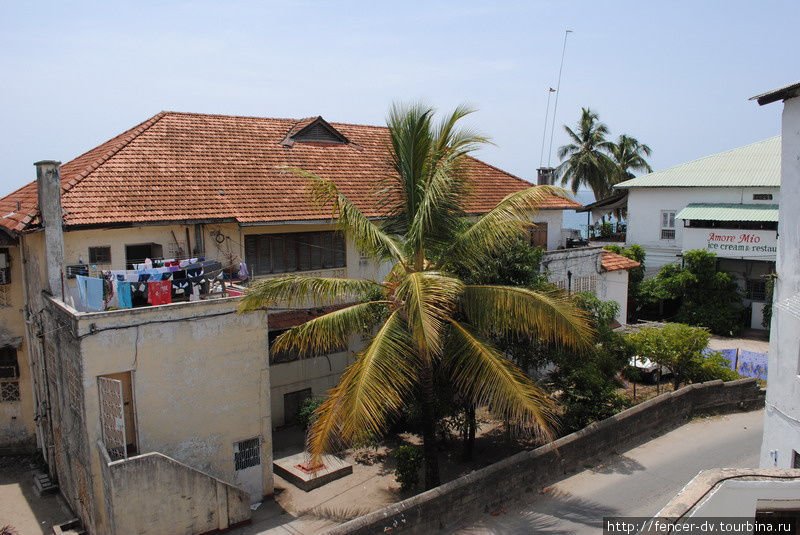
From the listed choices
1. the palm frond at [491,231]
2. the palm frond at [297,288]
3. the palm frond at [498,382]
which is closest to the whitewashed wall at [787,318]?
the palm frond at [491,231]

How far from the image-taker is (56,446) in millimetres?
16438

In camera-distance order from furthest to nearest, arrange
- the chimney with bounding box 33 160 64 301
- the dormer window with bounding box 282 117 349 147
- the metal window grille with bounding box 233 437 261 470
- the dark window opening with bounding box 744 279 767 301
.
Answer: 1. the dark window opening with bounding box 744 279 767 301
2. the dormer window with bounding box 282 117 349 147
3. the metal window grille with bounding box 233 437 261 470
4. the chimney with bounding box 33 160 64 301

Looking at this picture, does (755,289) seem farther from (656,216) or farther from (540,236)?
(540,236)

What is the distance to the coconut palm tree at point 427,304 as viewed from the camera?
1118cm

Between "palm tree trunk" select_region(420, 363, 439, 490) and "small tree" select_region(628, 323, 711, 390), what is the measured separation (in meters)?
8.73

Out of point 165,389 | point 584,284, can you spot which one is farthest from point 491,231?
point 584,284

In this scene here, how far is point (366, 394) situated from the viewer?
1072 cm

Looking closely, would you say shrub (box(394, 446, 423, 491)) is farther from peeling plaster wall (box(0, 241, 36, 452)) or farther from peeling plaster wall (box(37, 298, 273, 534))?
peeling plaster wall (box(0, 241, 36, 452))

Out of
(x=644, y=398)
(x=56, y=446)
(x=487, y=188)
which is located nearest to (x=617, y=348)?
(x=644, y=398)

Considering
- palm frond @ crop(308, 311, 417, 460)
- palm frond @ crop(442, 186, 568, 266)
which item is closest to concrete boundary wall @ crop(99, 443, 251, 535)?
palm frond @ crop(308, 311, 417, 460)

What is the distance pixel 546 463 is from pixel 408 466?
309 centimetres

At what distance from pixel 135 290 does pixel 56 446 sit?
556 cm

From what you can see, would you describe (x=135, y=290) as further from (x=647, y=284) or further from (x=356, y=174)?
(x=647, y=284)

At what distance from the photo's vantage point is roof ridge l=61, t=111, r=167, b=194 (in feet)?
55.1
